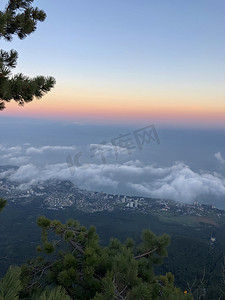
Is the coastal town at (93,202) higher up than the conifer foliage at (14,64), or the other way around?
the conifer foliage at (14,64)

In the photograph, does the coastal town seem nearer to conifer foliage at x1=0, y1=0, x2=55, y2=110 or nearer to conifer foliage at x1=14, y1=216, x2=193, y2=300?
conifer foliage at x1=14, y1=216, x2=193, y2=300

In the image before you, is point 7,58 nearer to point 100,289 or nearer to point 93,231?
point 93,231

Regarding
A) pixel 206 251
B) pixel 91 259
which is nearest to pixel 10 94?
pixel 91 259

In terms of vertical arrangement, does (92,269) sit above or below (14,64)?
below

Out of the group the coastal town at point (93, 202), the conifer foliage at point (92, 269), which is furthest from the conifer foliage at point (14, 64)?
the coastal town at point (93, 202)

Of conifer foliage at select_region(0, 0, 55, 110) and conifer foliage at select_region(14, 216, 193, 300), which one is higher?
conifer foliage at select_region(0, 0, 55, 110)

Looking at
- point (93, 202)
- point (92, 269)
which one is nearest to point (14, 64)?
point (92, 269)

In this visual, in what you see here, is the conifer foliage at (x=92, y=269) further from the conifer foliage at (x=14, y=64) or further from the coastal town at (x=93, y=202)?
the coastal town at (x=93, y=202)

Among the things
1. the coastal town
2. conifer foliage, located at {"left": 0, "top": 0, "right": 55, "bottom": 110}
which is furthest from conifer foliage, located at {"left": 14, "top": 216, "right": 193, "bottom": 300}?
the coastal town

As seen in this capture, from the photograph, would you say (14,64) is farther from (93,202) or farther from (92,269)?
(93,202)
